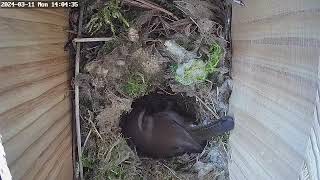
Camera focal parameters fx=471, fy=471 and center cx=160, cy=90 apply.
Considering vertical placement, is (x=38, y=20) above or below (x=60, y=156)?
above

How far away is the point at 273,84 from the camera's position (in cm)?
76

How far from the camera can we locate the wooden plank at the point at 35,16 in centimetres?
70

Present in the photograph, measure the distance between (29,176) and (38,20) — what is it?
281mm

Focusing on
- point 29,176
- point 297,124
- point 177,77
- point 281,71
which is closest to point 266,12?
point 281,71

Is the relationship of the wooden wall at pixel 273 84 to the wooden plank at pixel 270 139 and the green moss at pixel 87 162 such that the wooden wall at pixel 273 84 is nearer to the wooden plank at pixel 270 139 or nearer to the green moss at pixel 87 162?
the wooden plank at pixel 270 139

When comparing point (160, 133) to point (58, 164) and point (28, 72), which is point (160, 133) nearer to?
point (58, 164)

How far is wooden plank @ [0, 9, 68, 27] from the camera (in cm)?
70

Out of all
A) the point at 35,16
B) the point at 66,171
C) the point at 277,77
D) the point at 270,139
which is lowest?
the point at 66,171

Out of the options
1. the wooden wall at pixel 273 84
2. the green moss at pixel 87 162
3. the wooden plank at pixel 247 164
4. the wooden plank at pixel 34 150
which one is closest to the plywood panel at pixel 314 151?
the wooden wall at pixel 273 84

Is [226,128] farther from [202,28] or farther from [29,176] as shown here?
[29,176]

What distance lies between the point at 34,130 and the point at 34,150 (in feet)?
0.11

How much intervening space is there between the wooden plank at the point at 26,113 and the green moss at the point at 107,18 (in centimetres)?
17

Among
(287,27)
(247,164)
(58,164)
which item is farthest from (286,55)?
(58,164)

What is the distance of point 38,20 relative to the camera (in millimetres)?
845
